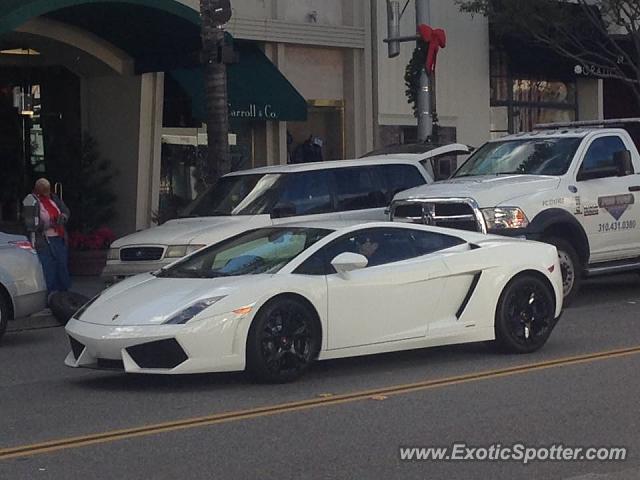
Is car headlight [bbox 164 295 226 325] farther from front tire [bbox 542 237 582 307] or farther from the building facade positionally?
the building facade

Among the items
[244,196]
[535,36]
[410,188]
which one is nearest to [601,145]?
[410,188]

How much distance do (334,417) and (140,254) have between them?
23.3 ft

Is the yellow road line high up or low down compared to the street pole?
down

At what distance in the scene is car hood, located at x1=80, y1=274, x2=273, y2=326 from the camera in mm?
9969

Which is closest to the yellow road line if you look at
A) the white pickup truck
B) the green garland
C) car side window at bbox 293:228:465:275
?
car side window at bbox 293:228:465:275

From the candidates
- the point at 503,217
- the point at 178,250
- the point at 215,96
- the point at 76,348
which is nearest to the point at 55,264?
the point at 178,250

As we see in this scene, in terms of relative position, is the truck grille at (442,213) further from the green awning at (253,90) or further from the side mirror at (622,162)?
the green awning at (253,90)

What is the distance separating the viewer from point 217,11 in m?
18.4

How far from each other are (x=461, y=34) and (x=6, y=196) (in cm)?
1098

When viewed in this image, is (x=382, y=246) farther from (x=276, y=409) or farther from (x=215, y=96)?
(x=215, y=96)

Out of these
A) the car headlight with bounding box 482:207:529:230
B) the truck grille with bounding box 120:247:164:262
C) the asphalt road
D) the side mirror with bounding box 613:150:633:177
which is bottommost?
the asphalt road

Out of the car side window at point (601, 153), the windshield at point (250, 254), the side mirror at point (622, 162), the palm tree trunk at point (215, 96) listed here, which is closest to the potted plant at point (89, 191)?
the palm tree trunk at point (215, 96)

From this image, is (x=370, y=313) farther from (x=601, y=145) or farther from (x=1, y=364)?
(x=601, y=145)

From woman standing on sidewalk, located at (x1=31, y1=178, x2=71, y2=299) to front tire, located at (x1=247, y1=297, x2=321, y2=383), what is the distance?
292 inches
